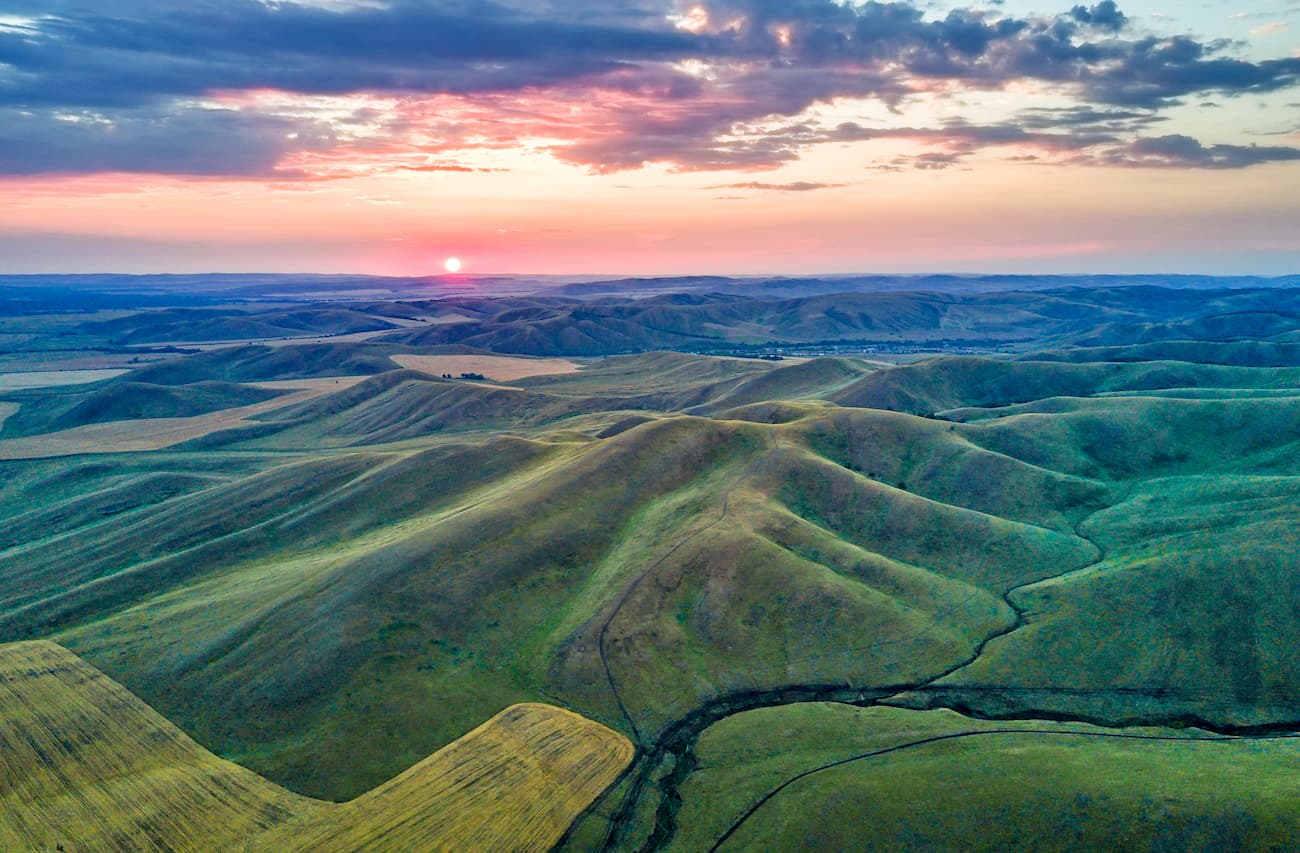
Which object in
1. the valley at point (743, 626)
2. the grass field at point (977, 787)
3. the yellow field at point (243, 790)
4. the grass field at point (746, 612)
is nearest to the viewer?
the grass field at point (977, 787)

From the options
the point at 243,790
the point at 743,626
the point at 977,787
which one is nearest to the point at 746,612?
the point at 743,626

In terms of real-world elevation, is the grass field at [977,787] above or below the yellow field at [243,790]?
above

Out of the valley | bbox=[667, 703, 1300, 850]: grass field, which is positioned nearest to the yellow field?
the valley

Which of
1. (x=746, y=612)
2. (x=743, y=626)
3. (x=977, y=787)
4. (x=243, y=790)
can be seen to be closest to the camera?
(x=977, y=787)

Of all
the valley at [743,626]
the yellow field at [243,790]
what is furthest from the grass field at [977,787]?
the yellow field at [243,790]

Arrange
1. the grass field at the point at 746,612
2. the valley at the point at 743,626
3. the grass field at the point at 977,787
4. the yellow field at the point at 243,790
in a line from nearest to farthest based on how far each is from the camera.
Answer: the grass field at the point at 977,787 → the yellow field at the point at 243,790 → the valley at the point at 743,626 → the grass field at the point at 746,612

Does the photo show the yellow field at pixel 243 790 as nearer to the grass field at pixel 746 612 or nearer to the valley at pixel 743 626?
the valley at pixel 743 626

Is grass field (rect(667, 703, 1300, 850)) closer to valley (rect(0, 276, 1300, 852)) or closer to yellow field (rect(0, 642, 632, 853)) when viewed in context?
valley (rect(0, 276, 1300, 852))

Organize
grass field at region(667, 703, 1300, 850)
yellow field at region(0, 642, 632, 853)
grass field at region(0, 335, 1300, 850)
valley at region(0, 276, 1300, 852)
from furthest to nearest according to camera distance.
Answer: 1. grass field at region(0, 335, 1300, 850)
2. valley at region(0, 276, 1300, 852)
3. yellow field at region(0, 642, 632, 853)
4. grass field at region(667, 703, 1300, 850)

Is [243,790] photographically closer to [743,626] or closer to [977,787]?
[743,626]
